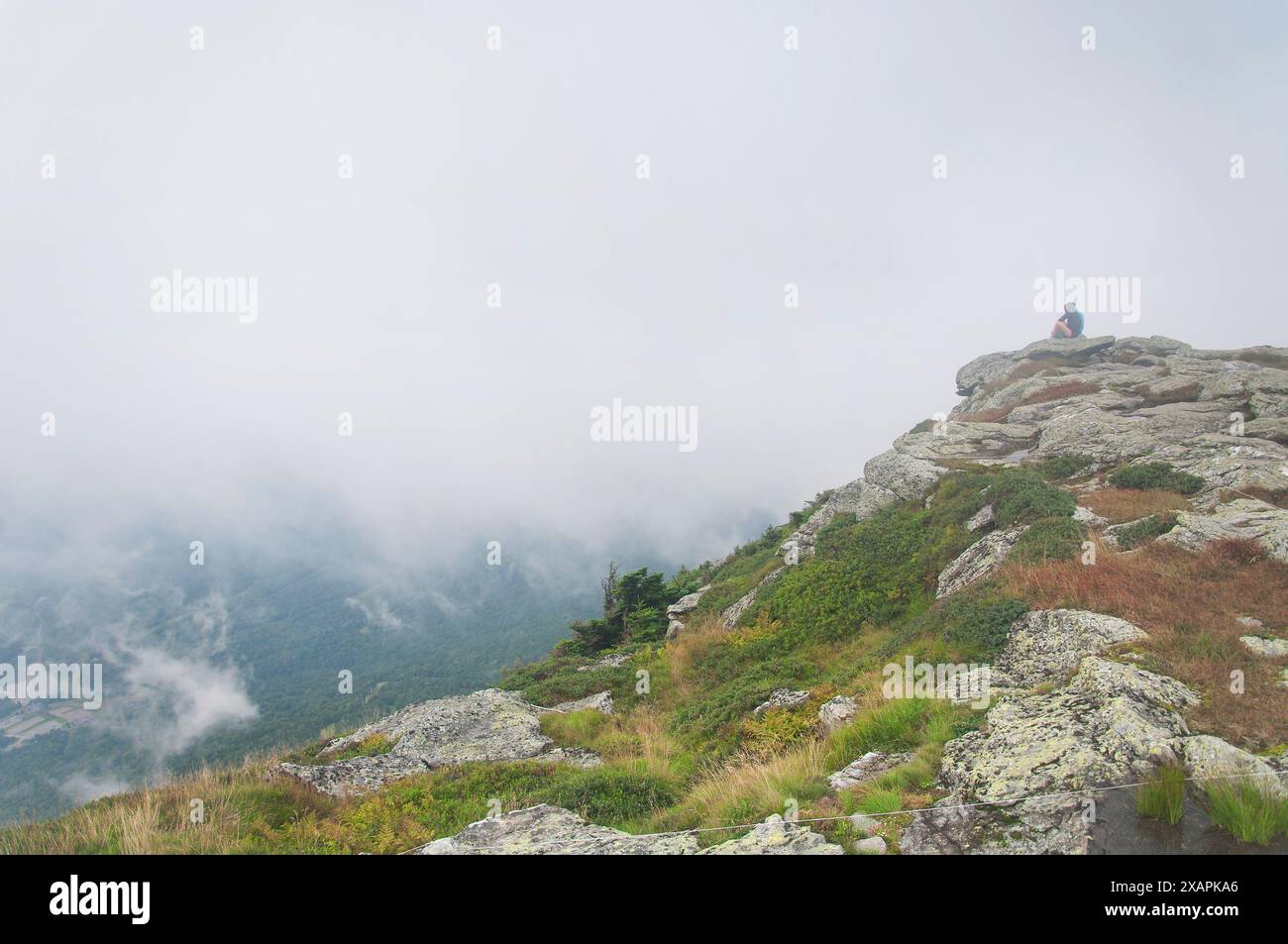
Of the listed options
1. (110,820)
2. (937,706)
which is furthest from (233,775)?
(937,706)

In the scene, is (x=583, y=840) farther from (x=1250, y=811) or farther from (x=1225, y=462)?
(x=1225, y=462)

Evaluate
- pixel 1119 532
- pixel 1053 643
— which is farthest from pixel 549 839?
pixel 1119 532

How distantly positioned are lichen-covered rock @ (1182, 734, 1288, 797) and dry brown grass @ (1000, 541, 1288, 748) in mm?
712

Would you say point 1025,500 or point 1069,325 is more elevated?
point 1069,325

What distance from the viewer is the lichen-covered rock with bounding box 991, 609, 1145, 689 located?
892cm

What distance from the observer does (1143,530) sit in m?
13.1

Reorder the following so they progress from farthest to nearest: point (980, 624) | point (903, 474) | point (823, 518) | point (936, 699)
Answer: point (823, 518), point (903, 474), point (980, 624), point (936, 699)

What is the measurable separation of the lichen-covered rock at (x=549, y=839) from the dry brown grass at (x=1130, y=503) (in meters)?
15.1

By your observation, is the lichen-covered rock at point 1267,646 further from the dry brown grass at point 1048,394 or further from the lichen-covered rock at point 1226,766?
the dry brown grass at point 1048,394

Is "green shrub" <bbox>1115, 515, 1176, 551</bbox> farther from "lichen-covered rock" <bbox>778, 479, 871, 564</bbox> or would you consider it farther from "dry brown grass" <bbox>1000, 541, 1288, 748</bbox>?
"lichen-covered rock" <bbox>778, 479, 871, 564</bbox>

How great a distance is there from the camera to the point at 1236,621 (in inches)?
348

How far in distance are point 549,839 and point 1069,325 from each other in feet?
212
